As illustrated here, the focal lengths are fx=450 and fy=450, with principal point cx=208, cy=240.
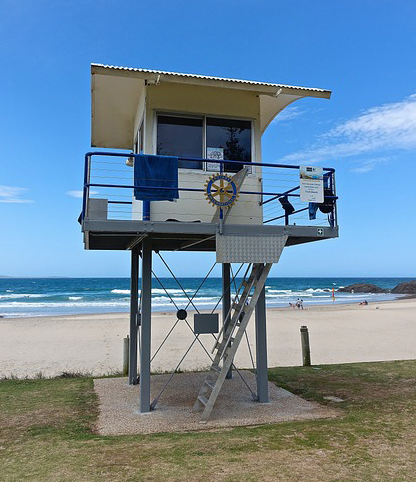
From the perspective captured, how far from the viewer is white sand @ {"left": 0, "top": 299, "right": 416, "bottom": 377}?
17.5 m

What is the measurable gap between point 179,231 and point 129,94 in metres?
3.87

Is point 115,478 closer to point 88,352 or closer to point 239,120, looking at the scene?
point 239,120

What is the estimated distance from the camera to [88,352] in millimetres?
20625

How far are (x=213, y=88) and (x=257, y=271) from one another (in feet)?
12.9

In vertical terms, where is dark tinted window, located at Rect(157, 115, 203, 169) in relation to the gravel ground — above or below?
above

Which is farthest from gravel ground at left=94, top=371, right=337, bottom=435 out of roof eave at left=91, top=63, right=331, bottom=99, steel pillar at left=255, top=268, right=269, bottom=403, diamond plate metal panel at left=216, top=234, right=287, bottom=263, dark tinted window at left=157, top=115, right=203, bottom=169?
roof eave at left=91, top=63, right=331, bottom=99

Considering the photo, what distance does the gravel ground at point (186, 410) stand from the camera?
7738mm

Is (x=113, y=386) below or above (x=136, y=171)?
below

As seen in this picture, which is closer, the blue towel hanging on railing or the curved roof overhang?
the blue towel hanging on railing

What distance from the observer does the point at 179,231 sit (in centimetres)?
794

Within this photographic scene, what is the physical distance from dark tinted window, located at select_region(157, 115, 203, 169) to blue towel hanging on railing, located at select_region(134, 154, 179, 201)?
4.35ft

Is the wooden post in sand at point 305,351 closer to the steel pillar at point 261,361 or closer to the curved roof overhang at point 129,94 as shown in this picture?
the steel pillar at point 261,361

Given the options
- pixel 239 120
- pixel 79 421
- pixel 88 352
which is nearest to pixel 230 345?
pixel 79 421

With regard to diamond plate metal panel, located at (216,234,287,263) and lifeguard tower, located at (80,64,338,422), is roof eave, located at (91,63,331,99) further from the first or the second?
diamond plate metal panel, located at (216,234,287,263)
